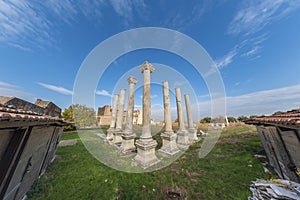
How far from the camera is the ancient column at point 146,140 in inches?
209

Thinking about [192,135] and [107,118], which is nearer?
[192,135]

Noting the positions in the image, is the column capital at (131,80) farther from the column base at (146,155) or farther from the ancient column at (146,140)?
the column base at (146,155)

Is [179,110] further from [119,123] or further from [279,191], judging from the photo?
[279,191]

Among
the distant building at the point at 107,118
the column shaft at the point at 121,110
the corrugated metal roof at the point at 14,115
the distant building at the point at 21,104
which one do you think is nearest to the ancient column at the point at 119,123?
the column shaft at the point at 121,110

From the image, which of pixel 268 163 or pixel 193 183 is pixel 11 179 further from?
pixel 268 163

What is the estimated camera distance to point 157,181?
405cm

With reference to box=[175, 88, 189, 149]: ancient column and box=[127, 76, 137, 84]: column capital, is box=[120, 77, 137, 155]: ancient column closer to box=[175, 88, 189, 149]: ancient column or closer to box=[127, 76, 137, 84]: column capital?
box=[127, 76, 137, 84]: column capital

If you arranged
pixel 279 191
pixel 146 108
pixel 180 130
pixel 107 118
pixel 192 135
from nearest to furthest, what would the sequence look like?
pixel 279 191 → pixel 146 108 → pixel 180 130 → pixel 192 135 → pixel 107 118

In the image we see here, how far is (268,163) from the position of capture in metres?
4.82

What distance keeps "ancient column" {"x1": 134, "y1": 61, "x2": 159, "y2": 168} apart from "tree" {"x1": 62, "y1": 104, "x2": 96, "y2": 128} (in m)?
22.8

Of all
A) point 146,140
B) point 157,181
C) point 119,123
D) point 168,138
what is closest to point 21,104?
point 146,140

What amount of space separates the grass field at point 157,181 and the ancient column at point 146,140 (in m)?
0.77

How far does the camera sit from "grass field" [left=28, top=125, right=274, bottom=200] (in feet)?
11.0

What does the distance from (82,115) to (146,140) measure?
24.9 metres
